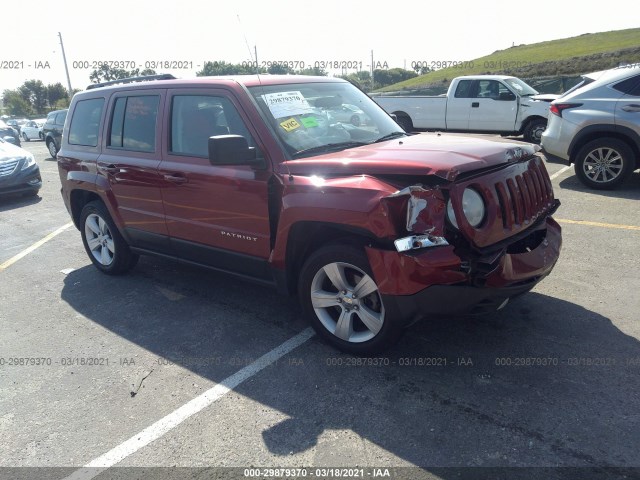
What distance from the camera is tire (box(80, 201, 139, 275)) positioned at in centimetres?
534

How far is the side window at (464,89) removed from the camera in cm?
1303

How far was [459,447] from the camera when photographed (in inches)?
104

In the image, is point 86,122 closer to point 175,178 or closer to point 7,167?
point 175,178

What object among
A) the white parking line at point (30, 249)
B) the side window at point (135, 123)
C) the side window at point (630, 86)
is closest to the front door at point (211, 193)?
the side window at point (135, 123)

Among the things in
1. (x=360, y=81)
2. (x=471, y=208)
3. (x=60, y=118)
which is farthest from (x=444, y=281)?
(x=360, y=81)

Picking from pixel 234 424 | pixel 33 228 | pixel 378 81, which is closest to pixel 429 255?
pixel 234 424

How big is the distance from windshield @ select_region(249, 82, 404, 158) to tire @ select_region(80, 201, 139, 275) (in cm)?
241

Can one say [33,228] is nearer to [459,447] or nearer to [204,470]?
[204,470]

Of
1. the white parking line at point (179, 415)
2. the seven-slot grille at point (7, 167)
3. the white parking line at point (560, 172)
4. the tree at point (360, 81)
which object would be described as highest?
the tree at point (360, 81)

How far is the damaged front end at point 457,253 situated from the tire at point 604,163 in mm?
5280

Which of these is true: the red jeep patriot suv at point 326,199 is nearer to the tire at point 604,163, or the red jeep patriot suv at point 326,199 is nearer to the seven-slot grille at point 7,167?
the tire at point 604,163

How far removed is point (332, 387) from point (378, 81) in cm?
5985

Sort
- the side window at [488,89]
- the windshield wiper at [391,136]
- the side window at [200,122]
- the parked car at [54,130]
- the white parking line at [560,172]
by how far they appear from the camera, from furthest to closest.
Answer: the parked car at [54,130]
the side window at [488,89]
the white parking line at [560,172]
the windshield wiper at [391,136]
the side window at [200,122]

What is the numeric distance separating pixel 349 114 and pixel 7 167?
8.69 metres
